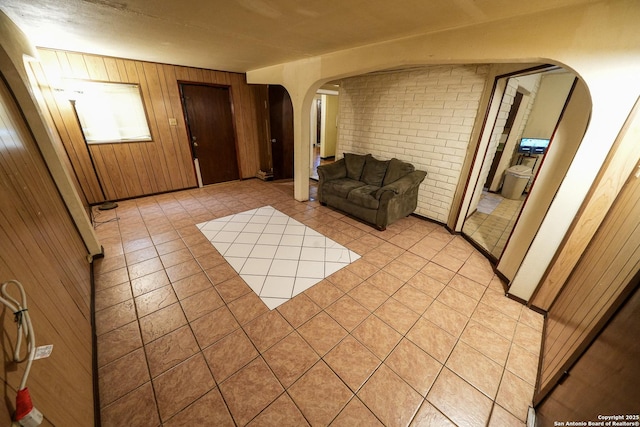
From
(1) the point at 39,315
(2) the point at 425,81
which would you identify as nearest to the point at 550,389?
(1) the point at 39,315

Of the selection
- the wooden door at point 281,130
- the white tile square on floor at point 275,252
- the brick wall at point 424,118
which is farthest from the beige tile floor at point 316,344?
the wooden door at point 281,130

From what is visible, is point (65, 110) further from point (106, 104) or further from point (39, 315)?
point (39, 315)

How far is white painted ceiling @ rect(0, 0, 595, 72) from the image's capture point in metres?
1.57

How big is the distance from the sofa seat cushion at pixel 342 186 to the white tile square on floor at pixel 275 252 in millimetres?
804

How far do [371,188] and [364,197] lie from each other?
38 centimetres

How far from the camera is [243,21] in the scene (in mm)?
1938

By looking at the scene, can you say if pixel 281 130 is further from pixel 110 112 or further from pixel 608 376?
pixel 608 376

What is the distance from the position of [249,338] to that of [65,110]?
4273 millimetres

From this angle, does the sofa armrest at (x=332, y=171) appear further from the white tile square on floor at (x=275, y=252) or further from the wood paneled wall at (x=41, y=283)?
the wood paneled wall at (x=41, y=283)

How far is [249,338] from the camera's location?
1681mm

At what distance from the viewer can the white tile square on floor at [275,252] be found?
222cm

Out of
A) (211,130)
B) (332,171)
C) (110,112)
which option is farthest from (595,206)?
(110,112)

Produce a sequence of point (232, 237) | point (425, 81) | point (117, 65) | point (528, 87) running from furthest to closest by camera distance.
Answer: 1. point (528, 87)
2. point (117, 65)
3. point (425, 81)
4. point (232, 237)

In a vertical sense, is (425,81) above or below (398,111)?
above
